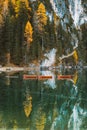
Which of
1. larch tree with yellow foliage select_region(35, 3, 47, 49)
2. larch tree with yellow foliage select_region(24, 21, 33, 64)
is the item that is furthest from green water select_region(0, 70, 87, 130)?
larch tree with yellow foliage select_region(35, 3, 47, 49)

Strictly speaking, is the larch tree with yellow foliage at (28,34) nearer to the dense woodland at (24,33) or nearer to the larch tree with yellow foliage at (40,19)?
the dense woodland at (24,33)

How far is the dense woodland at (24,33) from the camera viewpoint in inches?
4284

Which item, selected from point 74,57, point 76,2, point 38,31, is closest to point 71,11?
point 76,2

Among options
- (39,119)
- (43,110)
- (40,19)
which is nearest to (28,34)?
(40,19)

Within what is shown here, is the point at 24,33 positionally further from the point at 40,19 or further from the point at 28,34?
the point at 40,19

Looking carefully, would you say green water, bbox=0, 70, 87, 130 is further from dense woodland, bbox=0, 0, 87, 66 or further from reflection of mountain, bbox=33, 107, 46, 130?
dense woodland, bbox=0, 0, 87, 66

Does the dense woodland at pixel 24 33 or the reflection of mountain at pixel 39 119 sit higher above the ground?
the dense woodland at pixel 24 33

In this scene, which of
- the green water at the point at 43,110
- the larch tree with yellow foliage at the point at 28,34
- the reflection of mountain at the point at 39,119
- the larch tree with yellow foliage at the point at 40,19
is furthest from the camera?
the larch tree with yellow foliage at the point at 40,19

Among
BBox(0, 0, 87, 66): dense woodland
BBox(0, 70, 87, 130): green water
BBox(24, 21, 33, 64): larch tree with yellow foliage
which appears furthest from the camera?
BBox(24, 21, 33, 64): larch tree with yellow foliage

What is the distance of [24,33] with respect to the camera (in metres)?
112

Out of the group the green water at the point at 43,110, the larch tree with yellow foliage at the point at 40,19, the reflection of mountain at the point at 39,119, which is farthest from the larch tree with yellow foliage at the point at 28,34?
the reflection of mountain at the point at 39,119

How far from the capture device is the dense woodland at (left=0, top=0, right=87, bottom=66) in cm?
10881

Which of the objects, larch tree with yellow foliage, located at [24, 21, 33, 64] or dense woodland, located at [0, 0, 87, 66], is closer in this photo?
dense woodland, located at [0, 0, 87, 66]

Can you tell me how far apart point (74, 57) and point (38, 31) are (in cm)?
3314
